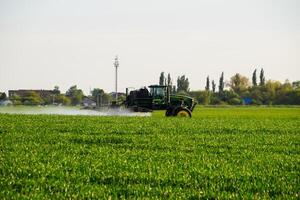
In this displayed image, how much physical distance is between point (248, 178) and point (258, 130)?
1778 cm

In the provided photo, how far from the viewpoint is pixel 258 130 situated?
28688 mm

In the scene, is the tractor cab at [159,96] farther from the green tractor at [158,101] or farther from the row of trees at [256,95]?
the row of trees at [256,95]

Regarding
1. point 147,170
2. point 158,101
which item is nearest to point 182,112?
point 158,101

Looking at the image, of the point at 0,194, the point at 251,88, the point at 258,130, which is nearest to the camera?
the point at 0,194

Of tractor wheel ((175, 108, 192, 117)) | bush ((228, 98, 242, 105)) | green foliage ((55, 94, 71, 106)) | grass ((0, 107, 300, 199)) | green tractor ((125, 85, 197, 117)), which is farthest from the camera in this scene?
green foliage ((55, 94, 71, 106))

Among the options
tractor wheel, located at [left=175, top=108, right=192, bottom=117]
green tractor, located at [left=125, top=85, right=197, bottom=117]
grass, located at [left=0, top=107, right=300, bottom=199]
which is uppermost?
green tractor, located at [left=125, top=85, right=197, bottom=117]

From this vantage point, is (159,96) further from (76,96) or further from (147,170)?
(76,96)

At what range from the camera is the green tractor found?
44.5 metres

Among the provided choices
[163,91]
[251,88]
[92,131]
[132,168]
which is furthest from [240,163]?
[251,88]

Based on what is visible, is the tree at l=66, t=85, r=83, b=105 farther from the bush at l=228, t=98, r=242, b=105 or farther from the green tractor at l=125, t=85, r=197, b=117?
the green tractor at l=125, t=85, r=197, b=117

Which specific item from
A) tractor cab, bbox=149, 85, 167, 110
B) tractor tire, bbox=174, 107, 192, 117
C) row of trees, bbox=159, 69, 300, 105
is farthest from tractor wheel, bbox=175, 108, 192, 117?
row of trees, bbox=159, 69, 300, 105

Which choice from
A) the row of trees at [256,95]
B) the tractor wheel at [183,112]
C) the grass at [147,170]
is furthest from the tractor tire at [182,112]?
the row of trees at [256,95]

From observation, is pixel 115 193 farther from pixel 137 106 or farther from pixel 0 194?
pixel 137 106

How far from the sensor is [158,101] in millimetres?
44500
